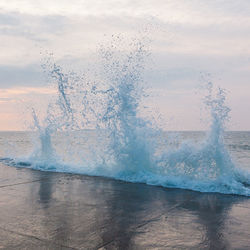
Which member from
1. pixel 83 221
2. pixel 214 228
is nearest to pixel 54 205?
pixel 83 221

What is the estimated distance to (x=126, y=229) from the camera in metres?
3.53

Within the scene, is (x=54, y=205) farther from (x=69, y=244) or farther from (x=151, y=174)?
(x=151, y=174)

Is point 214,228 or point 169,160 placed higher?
point 169,160

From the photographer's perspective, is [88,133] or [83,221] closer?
[83,221]

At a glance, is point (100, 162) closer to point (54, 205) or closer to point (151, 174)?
point (151, 174)

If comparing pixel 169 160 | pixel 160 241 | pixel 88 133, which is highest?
pixel 88 133

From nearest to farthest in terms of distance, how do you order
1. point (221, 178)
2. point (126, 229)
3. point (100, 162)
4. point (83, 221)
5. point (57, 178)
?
point (126, 229) → point (83, 221) → point (221, 178) → point (57, 178) → point (100, 162)

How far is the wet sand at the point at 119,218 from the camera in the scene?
3131 mm

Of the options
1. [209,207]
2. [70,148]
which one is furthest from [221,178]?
[70,148]

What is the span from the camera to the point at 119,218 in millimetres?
3984

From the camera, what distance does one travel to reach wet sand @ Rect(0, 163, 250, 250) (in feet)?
10.3

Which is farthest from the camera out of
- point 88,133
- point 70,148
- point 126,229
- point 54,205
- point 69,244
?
point 70,148

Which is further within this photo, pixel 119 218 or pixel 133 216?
pixel 133 216

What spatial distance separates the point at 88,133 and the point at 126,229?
666 cm
